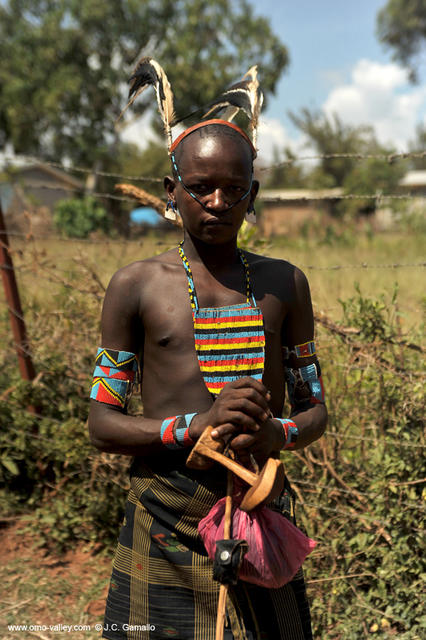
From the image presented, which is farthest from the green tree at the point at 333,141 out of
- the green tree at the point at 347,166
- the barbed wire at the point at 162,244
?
the barbed wire at the point at 162,244

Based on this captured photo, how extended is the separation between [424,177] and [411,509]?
38737 millimetres

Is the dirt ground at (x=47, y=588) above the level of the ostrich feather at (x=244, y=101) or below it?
below

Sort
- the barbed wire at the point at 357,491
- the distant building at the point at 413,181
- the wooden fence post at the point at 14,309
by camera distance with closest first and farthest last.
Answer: the barbed wire at the point at 357,491
the wooden fence post at the point at 14,309
the distant building at the point at 413,181

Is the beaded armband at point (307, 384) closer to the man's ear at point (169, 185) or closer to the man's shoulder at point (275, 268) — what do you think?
the man's shoulder at point (275, 268)

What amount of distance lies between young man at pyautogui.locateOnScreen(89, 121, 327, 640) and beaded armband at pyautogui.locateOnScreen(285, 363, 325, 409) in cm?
3

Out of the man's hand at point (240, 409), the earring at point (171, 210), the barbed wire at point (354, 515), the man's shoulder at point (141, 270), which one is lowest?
the barbed wire at point (354, 515)

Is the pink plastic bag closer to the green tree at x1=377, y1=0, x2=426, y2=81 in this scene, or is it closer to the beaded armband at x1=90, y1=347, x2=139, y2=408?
the beaded armband at x1=90, y1=347, x2=139, y2=408

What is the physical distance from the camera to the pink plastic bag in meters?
1.19

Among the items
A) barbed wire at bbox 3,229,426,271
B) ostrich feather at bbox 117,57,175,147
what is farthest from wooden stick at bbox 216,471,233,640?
barbed wire at bbox 3,229,426,271

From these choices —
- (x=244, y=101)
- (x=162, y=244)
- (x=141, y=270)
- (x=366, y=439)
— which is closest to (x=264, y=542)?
(x=141, y=270)

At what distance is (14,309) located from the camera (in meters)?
3.26

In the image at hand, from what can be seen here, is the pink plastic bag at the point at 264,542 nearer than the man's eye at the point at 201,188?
Yes

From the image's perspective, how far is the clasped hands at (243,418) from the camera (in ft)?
3.74

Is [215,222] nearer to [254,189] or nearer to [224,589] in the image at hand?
[254,189]
